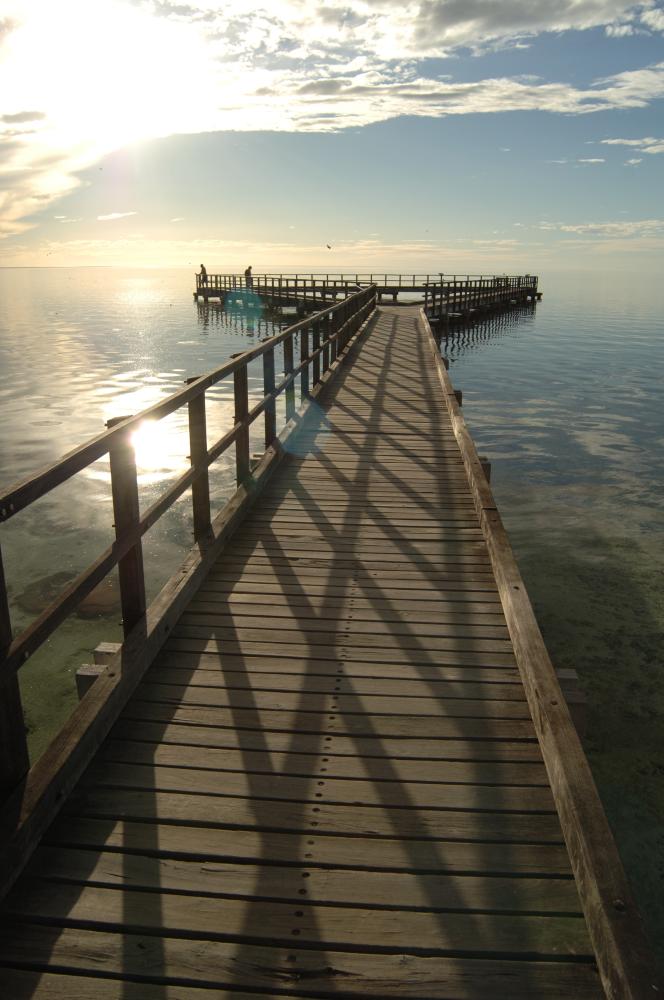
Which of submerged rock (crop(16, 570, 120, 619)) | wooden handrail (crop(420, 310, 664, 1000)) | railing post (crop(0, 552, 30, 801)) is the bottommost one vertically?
submerged rock (crop(16, 570, 120, 619))

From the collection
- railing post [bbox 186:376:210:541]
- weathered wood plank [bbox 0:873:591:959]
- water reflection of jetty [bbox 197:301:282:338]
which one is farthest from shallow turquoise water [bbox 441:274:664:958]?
water reflection of jetty [bbox 197:301:282:338]

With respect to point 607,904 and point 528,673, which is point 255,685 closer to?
point 528,673

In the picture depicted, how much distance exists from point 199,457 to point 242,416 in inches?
53.5

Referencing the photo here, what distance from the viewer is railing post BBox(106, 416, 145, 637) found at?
3607 millimetres

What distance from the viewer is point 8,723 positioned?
Answer: 266 centimetres

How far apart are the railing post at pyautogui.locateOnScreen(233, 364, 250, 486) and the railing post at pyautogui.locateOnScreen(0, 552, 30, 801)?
354cm

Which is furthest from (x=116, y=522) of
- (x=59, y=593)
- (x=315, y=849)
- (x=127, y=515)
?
(x=59, y=593)

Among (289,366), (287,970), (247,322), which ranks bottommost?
(247,322)

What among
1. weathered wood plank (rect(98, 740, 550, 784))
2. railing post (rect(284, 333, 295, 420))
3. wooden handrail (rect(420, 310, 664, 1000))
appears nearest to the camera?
wooden handrail (rect(420, 310, 664, 1000))

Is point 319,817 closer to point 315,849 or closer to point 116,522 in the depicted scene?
point 315,849

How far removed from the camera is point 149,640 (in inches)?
157

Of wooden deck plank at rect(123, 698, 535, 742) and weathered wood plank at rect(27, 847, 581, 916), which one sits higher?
wooden deck plank at rect(123, 698, 535, 742)

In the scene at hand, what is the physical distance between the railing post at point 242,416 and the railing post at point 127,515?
2.25 metres

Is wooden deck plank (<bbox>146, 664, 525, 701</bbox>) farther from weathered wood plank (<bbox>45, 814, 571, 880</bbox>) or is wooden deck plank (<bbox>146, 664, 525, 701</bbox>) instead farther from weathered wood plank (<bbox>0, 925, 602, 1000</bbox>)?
weathered wood plank (<bbox>0, 925, 602, 1000</bbox>)
